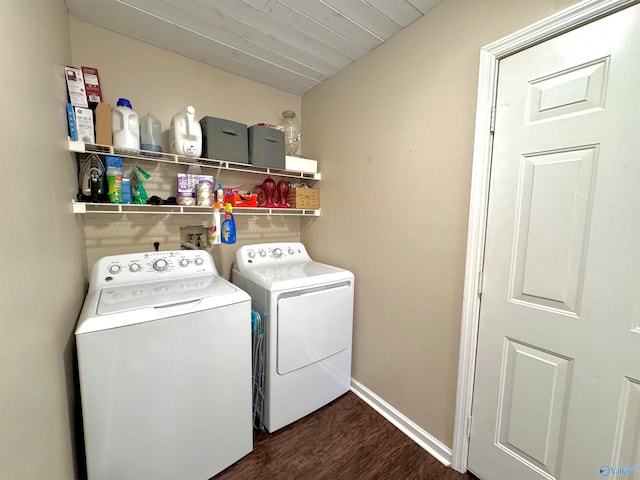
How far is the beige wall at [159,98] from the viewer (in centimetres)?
155

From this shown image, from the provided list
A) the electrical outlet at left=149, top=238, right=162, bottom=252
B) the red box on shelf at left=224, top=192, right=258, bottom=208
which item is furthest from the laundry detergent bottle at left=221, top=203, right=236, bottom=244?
the electrical outlet at left=149, top=238, right=162, bottom=252

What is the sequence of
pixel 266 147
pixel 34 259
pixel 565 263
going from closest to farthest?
pixel 34 259, pixel 565 263, pixel 266 147

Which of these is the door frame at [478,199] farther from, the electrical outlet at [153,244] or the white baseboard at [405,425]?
the electrical outlet at [153,244]

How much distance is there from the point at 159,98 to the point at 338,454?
8.15ft

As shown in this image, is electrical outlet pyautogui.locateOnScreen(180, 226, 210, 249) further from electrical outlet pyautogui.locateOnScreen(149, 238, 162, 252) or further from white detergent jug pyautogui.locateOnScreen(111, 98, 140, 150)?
white detergent jug pyautogui.locateOnScreen(111, 98, 140, 150)

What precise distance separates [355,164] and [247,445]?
186cm

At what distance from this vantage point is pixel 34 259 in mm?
717

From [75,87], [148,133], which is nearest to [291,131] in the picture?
[148,133]

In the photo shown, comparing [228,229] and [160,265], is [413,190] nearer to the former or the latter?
[228,229]

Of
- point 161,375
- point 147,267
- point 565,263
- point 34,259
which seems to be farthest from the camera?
point 147,267

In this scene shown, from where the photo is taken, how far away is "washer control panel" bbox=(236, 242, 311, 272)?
1883mm

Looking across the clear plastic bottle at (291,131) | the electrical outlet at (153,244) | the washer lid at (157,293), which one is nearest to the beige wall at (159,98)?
the electrical outlet at (153,244)

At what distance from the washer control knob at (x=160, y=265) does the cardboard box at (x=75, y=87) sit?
88cm

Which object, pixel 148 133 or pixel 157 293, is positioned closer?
pixel 157 293
